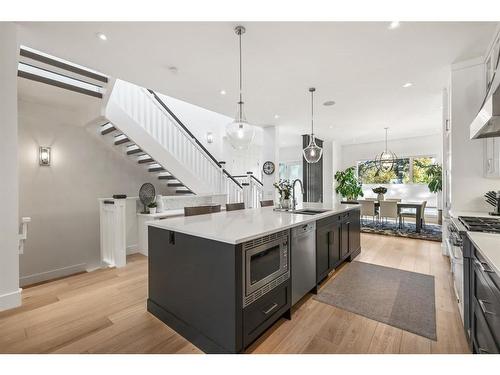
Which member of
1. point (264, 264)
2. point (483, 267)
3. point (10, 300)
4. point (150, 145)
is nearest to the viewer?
point (483, 267)

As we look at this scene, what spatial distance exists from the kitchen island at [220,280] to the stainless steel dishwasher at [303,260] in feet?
0.31

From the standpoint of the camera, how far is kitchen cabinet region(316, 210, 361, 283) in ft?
8.57

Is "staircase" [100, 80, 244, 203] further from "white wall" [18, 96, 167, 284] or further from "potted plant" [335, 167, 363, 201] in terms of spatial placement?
"potted plant" [335, 167, 363, 201]

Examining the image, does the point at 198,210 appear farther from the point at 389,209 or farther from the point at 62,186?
the point at 389,209

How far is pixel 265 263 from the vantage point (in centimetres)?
177

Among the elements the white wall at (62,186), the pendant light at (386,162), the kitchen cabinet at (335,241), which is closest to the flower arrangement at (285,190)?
the kitchen cabinet at (335,241)

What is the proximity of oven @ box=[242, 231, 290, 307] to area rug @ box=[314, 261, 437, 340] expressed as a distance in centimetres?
84

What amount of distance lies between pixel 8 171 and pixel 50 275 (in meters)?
2.59

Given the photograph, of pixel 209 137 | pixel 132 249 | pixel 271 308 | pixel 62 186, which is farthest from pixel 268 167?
pixel 271 308

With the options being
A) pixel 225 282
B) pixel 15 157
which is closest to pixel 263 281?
pixel 225 282

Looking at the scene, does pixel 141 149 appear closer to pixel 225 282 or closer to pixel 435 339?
pixel 225 282

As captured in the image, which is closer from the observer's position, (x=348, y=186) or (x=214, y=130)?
(x=214, y=130)

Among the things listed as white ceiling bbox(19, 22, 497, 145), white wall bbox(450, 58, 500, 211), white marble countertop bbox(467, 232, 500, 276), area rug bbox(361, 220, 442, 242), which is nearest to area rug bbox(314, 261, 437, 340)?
white marble countertop bbox(467, 232, 500, 276)

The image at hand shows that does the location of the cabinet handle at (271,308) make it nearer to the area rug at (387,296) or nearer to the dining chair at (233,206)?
the area rug at (387,296)
